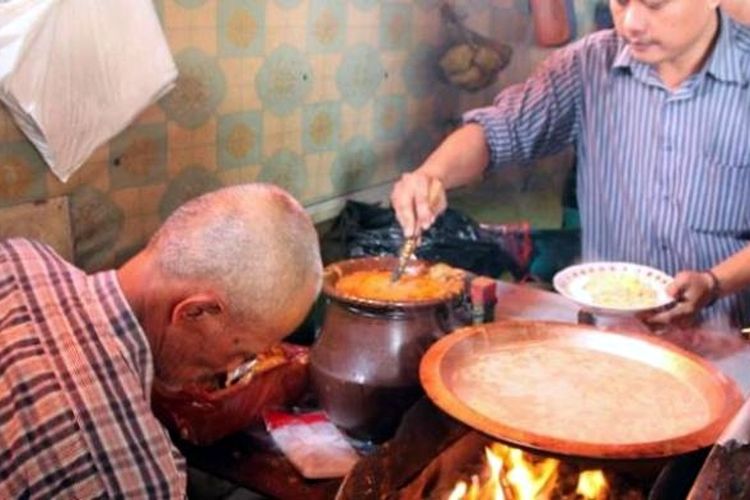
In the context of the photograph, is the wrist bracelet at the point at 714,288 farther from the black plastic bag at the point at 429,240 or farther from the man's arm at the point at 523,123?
the black plastic bag at the point at 429,240

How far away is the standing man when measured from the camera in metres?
2.50

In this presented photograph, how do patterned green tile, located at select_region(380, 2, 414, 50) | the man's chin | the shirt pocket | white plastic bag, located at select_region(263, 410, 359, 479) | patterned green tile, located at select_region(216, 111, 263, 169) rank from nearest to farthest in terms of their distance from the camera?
white plastic bag, located at select_region(263, 410, 359, 479)
the man's chin
the shirt pocket
patterned green tile, located at select_region(216, 111, 263, 169)
patterned green tile, located at select_region(380, 2, 414, 50)

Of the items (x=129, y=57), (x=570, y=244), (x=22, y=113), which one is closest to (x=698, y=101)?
(x=570, y=244)

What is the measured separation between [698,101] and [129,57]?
172 cm

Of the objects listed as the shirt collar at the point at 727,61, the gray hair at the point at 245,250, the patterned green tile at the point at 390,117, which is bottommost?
the patterned green tile at the point at 390,117

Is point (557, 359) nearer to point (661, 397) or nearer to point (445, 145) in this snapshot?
point (661, 397)

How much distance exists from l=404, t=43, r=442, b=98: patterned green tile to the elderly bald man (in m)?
2.25

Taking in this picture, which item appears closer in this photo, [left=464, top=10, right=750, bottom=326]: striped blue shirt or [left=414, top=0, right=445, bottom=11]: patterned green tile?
[left=464, top=10, right=750, bottom=326]: striped blue shirt

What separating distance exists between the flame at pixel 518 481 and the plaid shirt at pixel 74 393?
58cm

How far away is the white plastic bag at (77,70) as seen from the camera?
206 centimetres

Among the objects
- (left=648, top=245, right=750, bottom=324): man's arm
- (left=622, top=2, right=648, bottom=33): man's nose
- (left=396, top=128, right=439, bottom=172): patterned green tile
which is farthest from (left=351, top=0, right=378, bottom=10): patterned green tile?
(left=648, top=245, right=750, bottom=324): man's arm

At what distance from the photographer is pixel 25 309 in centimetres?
131

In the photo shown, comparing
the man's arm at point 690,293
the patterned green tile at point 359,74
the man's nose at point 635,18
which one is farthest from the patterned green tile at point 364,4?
the man's arm at point 690,293

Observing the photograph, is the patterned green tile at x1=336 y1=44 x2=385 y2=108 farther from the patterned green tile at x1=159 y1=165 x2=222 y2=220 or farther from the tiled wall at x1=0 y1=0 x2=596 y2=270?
the patterned green tile at x1=159 y1=165 x2=222 y2=220
